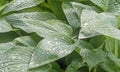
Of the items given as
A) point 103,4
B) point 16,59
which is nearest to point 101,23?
point 103,4

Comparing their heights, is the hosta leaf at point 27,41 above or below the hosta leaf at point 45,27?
below

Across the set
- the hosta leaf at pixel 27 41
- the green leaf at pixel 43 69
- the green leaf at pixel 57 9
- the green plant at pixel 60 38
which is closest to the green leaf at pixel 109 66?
the green plant at pixel 60 38

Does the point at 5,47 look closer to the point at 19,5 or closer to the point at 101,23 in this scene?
the point at 19,5

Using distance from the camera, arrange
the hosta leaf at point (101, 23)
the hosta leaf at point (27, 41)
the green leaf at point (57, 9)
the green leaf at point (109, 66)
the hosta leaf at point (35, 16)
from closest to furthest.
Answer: the hosta leaf at point (101, 23) → the green leaf at point (109, 66) → the hosta leaf at point (27, 41) → the hosta leaf at point (35, 16) → the green leaf at point (57, 9)

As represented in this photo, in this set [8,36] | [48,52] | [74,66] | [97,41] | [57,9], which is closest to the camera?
[48,52]

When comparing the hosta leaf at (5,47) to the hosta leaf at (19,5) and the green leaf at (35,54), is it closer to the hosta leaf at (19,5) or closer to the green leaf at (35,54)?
the green leaf at (35,54)

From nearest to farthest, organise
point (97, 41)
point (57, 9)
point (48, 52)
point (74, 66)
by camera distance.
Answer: point (48, 52), point (74, 66), point (97, 41), point (57, 9)
